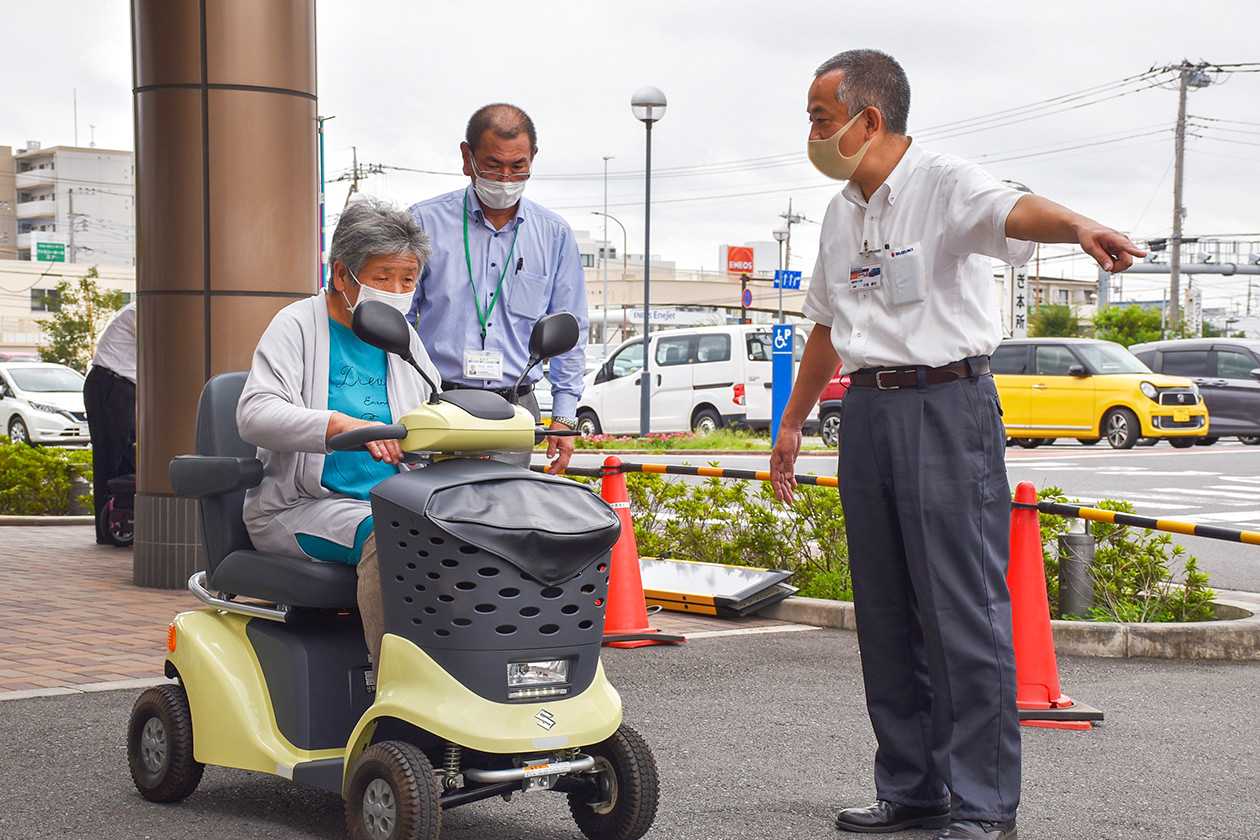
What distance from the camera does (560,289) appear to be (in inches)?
196

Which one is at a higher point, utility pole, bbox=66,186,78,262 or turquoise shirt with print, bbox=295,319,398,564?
utility pole, bbox=66,186,78,262

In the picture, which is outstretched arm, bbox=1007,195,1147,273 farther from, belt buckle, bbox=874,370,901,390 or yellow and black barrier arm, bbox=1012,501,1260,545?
yellow and black barrier arm, bbox=1012,501,1260,545

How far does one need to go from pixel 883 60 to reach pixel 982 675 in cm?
159

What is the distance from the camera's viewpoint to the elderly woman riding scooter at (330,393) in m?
3.44

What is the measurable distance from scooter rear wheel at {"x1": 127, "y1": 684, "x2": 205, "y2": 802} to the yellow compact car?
18.2m

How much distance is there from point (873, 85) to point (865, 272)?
1.57ft

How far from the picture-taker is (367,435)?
3195mm

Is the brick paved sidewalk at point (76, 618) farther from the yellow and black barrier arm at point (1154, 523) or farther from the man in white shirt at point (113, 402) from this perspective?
the yellow and black barrier arm at point (1154, 523)

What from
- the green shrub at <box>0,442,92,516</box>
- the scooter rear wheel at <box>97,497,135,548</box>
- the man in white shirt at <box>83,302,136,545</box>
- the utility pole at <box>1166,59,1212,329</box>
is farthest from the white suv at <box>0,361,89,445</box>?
the utility pole at <box>1166,59,1212,329</box>

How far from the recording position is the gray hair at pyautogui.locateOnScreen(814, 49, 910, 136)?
11.6ft

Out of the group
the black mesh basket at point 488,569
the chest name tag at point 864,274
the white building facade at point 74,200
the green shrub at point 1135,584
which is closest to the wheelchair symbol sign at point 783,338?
the green shrub at point 1135,584

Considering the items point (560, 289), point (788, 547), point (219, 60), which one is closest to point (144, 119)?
point (219, 60)

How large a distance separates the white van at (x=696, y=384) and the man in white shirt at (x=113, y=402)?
44.4 ft

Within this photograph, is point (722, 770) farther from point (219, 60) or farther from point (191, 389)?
point (219, 60)
